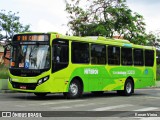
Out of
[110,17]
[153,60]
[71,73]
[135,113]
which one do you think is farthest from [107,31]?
[135,113]

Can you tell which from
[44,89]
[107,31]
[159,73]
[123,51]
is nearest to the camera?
[44,89]

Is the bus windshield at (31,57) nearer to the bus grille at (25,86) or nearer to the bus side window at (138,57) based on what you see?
the bus grille at (25,86)

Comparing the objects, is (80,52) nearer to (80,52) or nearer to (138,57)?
(80,52)

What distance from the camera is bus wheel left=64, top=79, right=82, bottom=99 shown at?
19.7 metres

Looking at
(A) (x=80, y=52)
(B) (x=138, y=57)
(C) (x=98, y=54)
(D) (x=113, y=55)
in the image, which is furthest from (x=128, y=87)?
A: (A) (x=80, y=52)

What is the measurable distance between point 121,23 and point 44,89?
30628mm

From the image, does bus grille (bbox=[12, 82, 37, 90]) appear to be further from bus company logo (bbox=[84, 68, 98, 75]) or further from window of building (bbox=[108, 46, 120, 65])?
window of building (bbox=[108, 46, 120, 65])

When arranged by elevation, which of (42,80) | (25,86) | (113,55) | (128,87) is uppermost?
(113,55)

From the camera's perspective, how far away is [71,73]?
64.3ft

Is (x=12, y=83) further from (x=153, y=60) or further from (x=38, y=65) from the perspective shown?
(x=153, y=60)

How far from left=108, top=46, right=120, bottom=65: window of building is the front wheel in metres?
3.02

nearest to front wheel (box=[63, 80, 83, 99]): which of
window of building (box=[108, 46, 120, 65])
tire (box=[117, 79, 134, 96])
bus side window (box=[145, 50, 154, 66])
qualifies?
window of building (box=[108, 46, 120, 65])

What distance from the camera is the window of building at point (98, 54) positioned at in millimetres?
21234

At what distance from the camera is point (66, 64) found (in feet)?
63.4
